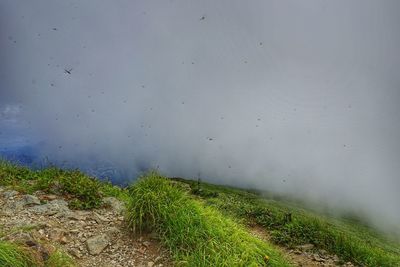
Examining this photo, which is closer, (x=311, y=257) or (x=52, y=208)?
(x=52, y=208)

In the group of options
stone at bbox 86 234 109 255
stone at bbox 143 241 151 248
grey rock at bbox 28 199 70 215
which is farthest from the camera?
grey rock at bbox 28 199 70 215

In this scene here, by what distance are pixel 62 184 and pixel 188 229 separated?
5060mm

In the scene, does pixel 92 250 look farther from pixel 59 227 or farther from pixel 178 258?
pixel 178 258

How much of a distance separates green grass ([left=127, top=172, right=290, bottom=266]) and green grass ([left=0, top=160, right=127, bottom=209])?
214cm

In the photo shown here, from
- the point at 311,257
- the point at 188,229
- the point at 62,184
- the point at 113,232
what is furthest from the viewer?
the point at 311,257

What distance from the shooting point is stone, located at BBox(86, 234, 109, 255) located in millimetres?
11664

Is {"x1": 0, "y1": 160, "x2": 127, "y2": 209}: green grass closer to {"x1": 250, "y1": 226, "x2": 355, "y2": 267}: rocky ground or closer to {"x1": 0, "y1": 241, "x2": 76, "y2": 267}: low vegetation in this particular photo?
{"x1": 0, "y1": 241, "x2": 76, "y2": 267}: low vegetation

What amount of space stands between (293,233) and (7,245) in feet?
34.1

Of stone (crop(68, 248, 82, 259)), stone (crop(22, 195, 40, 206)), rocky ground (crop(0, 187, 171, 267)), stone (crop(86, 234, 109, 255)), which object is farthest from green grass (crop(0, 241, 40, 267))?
stone (crop(22, 195, 40, 206))

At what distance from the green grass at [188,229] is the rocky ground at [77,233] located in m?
0.41

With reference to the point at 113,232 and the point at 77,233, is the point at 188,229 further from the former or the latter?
the point at 77,233

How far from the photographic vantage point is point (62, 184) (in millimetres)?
14734

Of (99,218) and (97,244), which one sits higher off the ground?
(99,218)

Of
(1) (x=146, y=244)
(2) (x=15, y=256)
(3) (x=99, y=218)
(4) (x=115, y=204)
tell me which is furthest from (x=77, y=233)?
(2) (x=15, y=256)
